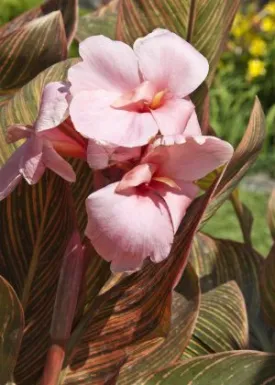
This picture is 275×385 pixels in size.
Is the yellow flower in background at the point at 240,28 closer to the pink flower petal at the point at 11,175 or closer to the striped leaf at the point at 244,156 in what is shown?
the striped leaf at the point at 244,156

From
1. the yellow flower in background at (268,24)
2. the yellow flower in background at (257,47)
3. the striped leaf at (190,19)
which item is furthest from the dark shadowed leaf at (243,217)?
the yellow flower in background at (268,24)

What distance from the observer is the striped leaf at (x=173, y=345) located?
2.78ft

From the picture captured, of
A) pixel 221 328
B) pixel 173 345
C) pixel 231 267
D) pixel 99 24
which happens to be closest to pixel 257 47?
pixel 99 24

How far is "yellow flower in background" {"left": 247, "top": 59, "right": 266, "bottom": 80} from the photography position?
4934mm

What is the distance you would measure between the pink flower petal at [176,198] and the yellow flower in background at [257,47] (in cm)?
445

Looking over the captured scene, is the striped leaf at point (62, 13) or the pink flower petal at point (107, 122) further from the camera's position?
the striped leaf at point (62, 13)

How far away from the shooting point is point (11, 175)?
27.8 inches

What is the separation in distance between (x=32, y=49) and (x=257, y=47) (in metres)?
4.13

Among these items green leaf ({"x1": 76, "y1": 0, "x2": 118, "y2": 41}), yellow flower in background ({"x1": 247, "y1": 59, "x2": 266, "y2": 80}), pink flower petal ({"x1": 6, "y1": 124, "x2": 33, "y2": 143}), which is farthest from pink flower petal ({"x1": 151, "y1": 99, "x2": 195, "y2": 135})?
yellow flower in background ({"x1": 247, "y1": 59, "x2": 266, "y2": 80})

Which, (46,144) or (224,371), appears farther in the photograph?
(224,371)

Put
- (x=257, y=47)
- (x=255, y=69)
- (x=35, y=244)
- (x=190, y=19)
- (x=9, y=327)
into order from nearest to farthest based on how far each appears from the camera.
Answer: (x=9, y=327) → (x=35, y=244) → (x=190, y=19) → (x=255, y=69) → (x=257, y=47)

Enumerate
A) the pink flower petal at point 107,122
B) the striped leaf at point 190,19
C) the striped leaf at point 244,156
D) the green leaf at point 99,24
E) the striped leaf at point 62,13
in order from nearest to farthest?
the pink flower petal at point 107,122 < the striped leaf at point 244,156 < the striped leaf at point 190,19 < the striped leaf at point 62,13 < the green leaf at point 99,24

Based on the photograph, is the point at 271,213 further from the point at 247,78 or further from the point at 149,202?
the point at 247,78

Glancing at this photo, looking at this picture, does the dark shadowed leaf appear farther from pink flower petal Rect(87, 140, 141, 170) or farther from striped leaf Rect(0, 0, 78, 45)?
pink flower petal Rect(87, 140, 141, 170)
